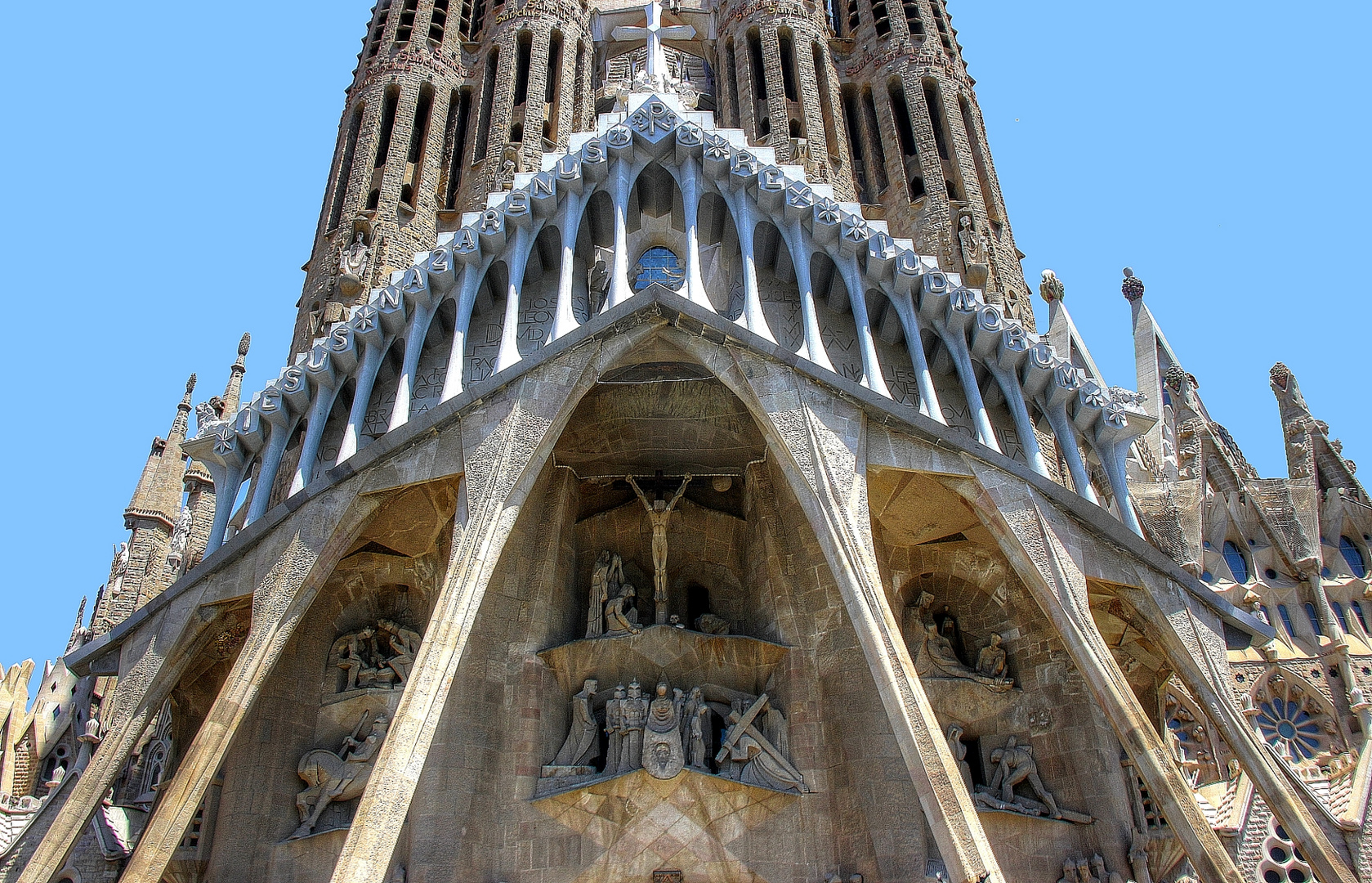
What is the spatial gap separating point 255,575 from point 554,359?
11.9 feet

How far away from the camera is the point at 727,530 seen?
1393 cm

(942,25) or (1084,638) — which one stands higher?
(942,25)

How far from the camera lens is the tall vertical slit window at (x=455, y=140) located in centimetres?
1811

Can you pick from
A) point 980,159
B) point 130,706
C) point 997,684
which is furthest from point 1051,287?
point 130,706

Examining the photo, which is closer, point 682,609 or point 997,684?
point 997,684

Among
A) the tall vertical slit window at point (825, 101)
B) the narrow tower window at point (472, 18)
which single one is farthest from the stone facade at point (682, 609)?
the narrow tower window at point (472, 18)

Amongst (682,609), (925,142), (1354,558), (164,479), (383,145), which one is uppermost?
(383,145)

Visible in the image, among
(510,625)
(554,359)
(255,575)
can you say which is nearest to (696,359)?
(554,359)

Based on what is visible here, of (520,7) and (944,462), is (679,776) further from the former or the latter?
(520,7)

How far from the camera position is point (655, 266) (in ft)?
46.7

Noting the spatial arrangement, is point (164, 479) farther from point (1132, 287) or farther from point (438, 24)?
point (1132, 287)

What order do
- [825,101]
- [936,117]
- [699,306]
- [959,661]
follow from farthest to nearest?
[825,101], [936,117], [959,661], [699,306]

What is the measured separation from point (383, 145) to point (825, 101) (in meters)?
7.19

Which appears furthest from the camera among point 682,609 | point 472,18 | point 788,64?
point 472,18
